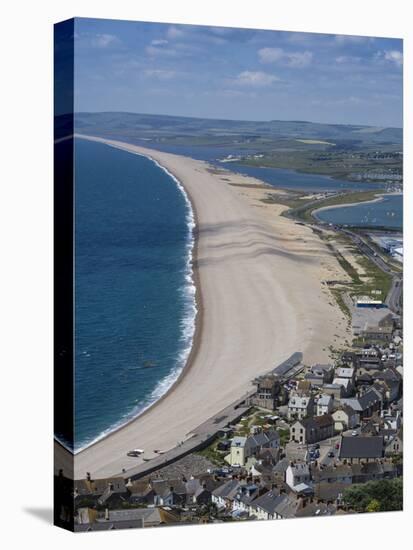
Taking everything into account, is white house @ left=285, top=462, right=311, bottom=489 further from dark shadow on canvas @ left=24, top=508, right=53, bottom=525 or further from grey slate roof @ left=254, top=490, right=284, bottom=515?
dark shadow on canvas @ left=24, top=508, right=53, bottom=525

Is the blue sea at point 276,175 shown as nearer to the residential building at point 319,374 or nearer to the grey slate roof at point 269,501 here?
the residential building at point 319,374

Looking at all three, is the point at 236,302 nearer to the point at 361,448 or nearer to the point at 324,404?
the point at 324,404

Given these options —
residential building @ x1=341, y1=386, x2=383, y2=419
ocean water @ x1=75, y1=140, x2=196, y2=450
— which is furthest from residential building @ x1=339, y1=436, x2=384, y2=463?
ocean water @ x1=75, y1=140, x2=196, y2=450

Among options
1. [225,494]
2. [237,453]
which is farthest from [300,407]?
[225,494]

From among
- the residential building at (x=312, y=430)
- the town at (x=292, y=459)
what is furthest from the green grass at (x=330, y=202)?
the residential building at (x=312, y=430)

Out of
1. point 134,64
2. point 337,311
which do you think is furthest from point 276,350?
point 134,64
